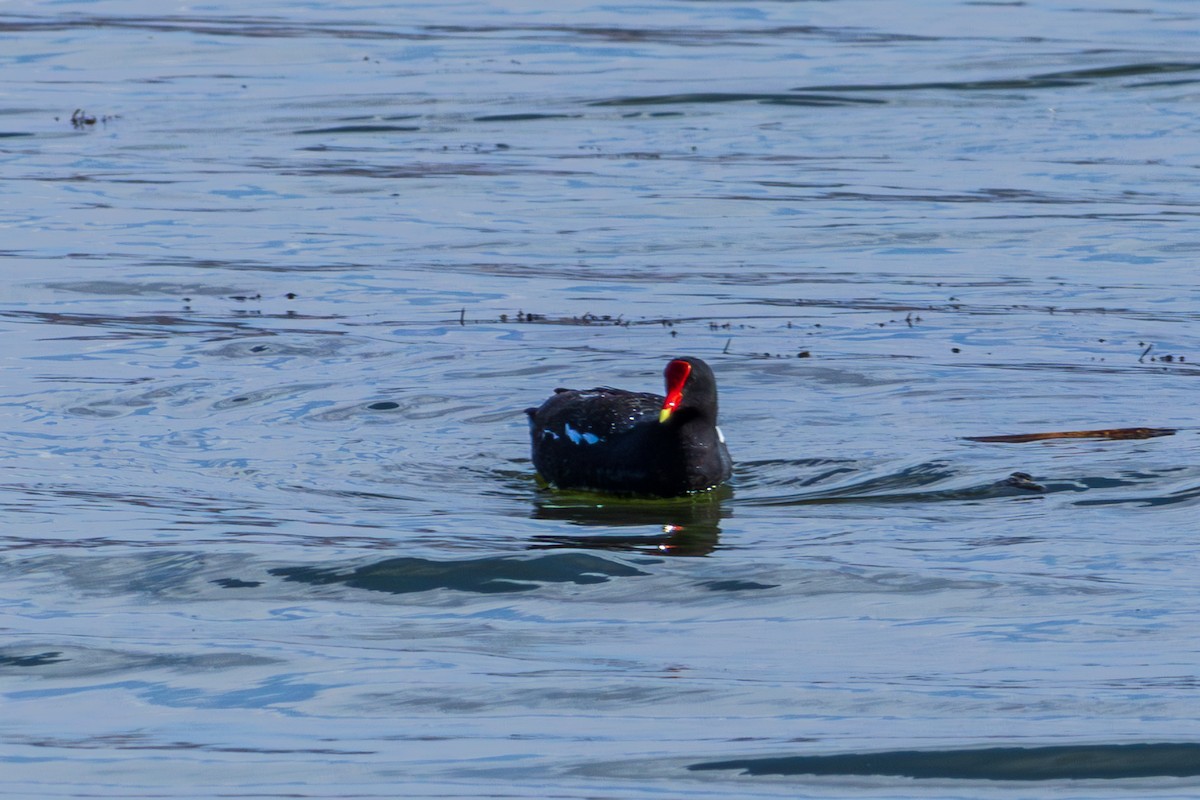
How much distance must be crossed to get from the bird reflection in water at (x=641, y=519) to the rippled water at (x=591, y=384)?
0.17ft

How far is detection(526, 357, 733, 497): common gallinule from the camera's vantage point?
11664mm

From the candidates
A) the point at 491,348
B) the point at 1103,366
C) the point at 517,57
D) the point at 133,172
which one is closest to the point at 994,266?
the point at 1103,366

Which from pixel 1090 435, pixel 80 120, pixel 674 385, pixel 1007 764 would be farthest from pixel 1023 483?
pixel 80 120

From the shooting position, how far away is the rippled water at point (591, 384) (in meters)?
7.33

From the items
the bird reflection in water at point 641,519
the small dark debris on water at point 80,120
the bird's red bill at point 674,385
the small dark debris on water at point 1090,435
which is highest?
the small dark debris on water at point 80,120

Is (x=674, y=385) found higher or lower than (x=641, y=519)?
higher

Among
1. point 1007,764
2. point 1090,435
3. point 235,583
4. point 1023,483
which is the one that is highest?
point 1090,435

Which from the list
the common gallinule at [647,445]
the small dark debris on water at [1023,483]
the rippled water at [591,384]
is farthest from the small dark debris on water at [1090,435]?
the common gallinule at [647,445]

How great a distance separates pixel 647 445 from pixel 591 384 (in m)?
2.63

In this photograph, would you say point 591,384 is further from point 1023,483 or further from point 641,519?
point 1023,483

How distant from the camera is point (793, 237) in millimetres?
19688

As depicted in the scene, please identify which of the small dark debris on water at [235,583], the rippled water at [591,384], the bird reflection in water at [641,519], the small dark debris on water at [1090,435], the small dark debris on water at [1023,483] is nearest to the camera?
the rippled water at [591,384]

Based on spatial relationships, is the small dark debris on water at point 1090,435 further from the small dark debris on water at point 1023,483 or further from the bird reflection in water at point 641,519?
the bird reflection in water at point 641,519

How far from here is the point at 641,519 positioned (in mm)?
11398
